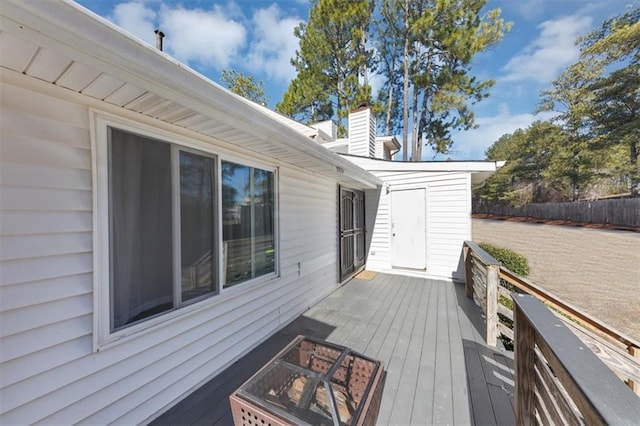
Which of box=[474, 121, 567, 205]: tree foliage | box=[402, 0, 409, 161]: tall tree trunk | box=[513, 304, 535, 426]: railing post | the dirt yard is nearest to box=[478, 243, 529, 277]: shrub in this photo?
the dirt yard

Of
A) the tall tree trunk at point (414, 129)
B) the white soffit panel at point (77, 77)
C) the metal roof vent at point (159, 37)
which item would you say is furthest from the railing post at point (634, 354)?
the tall tree trunk at point (414, 129)

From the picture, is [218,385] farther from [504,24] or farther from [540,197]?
[540,197]

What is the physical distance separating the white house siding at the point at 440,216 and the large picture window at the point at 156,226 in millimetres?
4503

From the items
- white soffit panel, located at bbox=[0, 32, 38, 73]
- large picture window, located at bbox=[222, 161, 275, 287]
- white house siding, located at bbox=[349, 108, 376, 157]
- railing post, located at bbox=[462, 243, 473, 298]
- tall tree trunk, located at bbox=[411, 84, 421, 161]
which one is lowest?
railing post, located at bbox=[462, 243, 473, 298]

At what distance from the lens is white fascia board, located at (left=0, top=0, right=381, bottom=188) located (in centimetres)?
85

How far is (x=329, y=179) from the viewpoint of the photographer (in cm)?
468

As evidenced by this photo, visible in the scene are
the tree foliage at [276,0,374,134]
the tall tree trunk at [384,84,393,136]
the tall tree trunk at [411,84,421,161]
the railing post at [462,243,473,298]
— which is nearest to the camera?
the railing post at [462,243,473,298]

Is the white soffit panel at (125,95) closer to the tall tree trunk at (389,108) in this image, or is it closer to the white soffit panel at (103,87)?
the white soffit panel at (103,87)

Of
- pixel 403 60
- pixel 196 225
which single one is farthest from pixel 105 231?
pixel 403 60

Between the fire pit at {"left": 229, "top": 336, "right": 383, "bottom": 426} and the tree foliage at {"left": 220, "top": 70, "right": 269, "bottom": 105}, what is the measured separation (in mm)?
15501

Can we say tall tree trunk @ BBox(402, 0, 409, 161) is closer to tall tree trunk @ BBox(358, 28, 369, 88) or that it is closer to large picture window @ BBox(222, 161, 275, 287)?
tall tree trunk @ BBox(358, 28, 369, 88)

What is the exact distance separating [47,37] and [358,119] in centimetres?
670

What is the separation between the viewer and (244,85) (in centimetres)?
1509

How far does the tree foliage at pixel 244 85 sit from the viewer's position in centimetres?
1486
